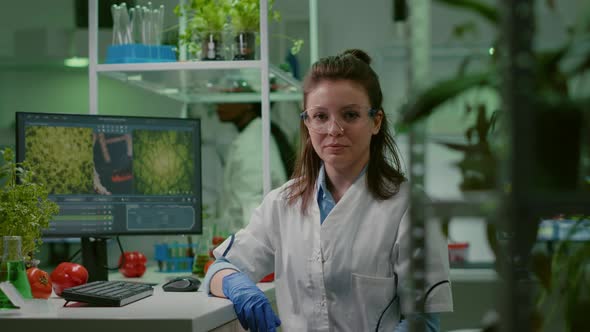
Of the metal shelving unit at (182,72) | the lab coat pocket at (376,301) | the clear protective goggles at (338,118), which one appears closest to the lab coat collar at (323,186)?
the clear protective goggles at (338,118)

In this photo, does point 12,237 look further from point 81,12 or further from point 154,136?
point 81,12

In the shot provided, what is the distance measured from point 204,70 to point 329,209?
1.05 m

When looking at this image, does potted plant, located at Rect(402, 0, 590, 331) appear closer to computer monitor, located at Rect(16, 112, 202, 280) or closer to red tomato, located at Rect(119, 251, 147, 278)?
computer monitor, located at Rect(16, 112, 202, 280)

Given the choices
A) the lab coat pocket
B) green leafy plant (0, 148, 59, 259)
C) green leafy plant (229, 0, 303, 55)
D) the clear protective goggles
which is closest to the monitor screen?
green leafy plant (0, 148, 59, 259)

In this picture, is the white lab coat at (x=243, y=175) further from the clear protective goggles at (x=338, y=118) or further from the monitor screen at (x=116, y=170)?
the clear protective goggles at (x=338, y=118)

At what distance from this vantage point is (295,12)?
4086 mm

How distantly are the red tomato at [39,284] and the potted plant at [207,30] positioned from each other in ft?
3.68

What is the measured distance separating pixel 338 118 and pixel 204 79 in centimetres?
121

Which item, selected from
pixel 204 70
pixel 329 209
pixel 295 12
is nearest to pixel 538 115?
pixel 329 209

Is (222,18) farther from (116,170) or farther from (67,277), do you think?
(67,277)

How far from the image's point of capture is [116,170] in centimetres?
258

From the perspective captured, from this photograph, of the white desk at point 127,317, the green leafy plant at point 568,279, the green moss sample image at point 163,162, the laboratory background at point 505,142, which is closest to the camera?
the laboratory background at point 505,142

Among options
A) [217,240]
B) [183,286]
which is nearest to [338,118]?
[183,286]

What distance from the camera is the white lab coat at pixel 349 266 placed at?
1.89 m
